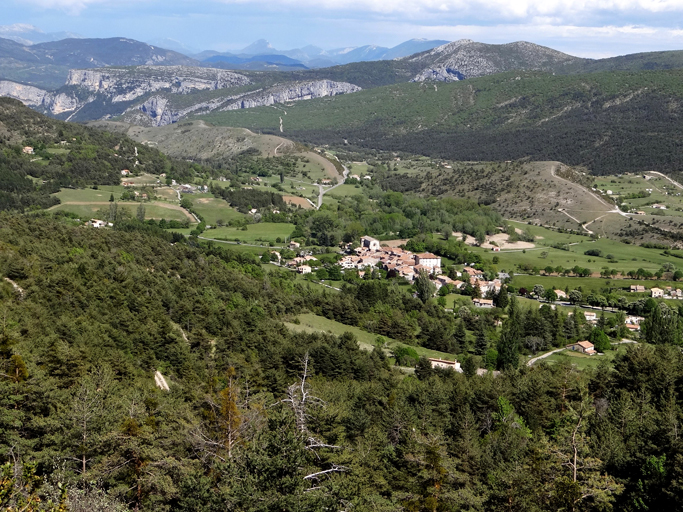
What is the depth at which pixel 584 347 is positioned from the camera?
58.3m

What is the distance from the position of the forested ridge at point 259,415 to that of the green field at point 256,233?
1672 inches

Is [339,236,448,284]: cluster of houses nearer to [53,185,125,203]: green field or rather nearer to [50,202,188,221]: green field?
[50,202,188,221]: green field

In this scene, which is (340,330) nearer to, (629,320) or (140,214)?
(629,320)

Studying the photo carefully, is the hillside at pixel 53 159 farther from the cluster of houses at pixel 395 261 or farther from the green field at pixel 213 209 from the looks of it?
the cluster of houses at pixel 395 261

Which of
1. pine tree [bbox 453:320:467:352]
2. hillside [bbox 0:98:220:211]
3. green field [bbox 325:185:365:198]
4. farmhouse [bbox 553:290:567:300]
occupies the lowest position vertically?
green field [bbox 325:185:365:198]

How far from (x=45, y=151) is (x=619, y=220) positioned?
110 m

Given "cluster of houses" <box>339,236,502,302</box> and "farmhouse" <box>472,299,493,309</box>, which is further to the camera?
"cluster of houses" <box>339,236,502,302</box>

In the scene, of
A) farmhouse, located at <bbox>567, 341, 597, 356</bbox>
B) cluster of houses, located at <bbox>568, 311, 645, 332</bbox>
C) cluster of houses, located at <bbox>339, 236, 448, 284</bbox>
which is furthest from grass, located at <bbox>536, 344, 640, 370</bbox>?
cluster of houses, located at <bbox>339, 236, 448, 284</bbox>

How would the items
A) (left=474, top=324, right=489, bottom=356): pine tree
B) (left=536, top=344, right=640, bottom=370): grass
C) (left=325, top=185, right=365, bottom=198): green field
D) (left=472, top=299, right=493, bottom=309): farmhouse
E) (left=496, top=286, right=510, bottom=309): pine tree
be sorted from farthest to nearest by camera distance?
(left=325, top=185, right=365, bottom=198): green field → (left=472, top=299, right=493, bottom=309): farmhouse → (left=496, top=286, right=510, bottom=309): pine tree → (left=474, top=324, right=489, bottom=356): pine tree → (left=536, top=344, right=640, bottom=370): grass

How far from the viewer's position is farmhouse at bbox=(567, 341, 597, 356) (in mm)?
57769

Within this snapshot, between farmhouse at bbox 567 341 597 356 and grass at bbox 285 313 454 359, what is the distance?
12.2m

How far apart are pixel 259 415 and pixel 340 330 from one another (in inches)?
1570

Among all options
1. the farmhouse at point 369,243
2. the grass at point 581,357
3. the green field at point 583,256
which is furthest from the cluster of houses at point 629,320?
the farmhouse at point 369,243

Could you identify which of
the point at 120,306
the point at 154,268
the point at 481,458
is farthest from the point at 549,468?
the point at 154,268
